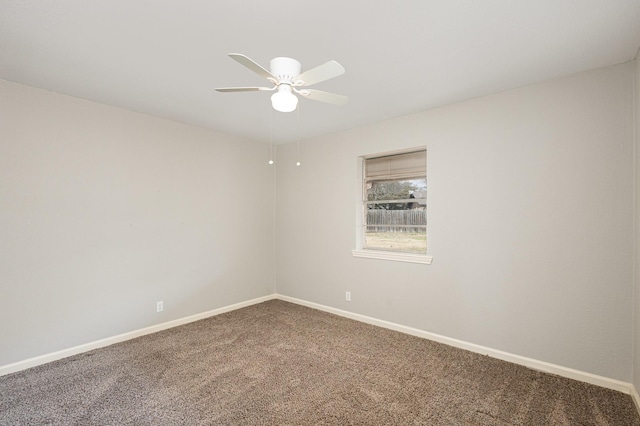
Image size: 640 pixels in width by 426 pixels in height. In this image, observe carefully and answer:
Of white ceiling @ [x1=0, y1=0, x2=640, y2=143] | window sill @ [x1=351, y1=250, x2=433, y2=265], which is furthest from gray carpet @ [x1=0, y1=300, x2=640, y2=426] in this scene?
white ceiling @ [x1=0, y1=0, x2=640, y2=143]

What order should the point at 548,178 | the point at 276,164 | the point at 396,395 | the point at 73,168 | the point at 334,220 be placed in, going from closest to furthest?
the point at 396,395 < the point at 548,178 < the point at 73,168 < the point at 334,220 < the point at 276,164

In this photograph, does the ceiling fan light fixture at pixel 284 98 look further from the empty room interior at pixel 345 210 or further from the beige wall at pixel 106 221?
the beige wall at pixel 106 221

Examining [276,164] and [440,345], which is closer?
[440,345]

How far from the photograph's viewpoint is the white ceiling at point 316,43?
173 centimetres

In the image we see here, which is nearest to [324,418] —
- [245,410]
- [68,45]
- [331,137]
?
[245,410]

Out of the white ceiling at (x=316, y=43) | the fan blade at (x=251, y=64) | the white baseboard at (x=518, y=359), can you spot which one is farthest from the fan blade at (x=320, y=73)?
the white baseboard at (x=518, y=359)

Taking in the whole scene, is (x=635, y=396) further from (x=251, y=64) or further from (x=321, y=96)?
(x=251, y=64)

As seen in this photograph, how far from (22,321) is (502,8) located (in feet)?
14.1

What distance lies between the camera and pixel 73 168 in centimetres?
298

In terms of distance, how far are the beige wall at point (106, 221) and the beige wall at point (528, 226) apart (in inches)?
79.4

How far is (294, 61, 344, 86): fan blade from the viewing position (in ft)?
5.47

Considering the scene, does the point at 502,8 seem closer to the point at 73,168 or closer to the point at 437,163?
the point at 437,163

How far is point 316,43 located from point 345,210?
2.34 metres

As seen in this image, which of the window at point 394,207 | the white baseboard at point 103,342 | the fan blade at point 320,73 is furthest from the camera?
the window at point 394,207
